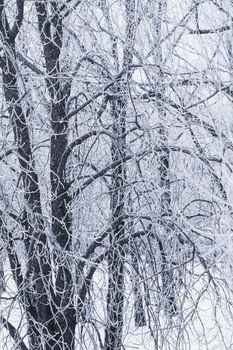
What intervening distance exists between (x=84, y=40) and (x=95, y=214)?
6.99ft

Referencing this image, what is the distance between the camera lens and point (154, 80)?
678cm

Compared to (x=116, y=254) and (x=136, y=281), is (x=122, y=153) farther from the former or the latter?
(x=136, y=281)

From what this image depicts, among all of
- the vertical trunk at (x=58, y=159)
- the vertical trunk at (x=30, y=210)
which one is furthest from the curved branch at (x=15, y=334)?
the vertical trunk at (x=58, y=159)

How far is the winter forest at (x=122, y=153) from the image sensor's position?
6367mm

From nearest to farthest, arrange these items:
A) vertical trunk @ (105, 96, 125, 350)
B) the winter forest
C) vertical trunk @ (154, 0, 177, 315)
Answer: the winter forest, vertical trunk @ (154, 0, 177, 315), vertical trunk @ (105, 96, 125, 350)

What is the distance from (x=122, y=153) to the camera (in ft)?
22.4

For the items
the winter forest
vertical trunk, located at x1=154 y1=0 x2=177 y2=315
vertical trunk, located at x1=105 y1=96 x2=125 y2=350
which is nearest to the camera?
the winter forest

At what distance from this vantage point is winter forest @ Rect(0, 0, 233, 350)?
637 centimetres

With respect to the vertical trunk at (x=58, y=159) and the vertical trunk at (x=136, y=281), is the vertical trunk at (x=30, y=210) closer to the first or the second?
the vertical trunk at (x=58, y=159)

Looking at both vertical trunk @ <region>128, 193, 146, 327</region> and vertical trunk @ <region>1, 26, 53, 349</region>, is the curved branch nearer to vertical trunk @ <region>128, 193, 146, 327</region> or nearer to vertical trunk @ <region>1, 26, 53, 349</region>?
vertical trunk @ <region>1, 26, 53, 349</region>

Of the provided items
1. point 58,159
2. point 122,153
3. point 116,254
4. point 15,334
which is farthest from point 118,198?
point 15,334

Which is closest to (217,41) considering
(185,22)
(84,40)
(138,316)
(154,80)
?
(185,22)

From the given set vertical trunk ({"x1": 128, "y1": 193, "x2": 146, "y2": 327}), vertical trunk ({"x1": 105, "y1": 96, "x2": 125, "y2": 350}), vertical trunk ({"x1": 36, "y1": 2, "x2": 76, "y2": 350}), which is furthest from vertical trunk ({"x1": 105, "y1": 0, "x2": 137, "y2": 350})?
vertical trunk ({"x1": 36, "y1": 2, "x2": 76, "y2": 350})

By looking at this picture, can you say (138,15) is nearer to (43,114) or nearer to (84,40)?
(84,40)
